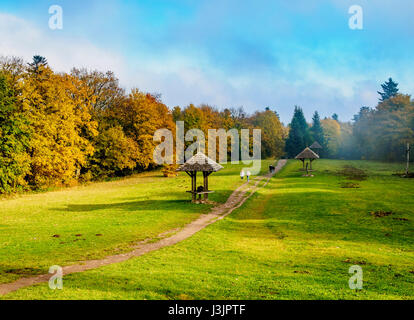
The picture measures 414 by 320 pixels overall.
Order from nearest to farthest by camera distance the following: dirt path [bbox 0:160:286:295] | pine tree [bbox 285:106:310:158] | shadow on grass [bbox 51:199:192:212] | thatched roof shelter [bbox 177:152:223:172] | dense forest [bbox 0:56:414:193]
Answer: dirt path [bbox 0:160:286:295] < shadow on grass [bbox 51:199:192:212] < thatched roof shelter [bbox 177:152:223:172] < dense forest [bbox 0:56:414:193] < pine tree [bbox 285:106:310:158]

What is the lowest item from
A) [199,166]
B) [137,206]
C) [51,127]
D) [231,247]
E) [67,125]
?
[231,247]

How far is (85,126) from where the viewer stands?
165 ft

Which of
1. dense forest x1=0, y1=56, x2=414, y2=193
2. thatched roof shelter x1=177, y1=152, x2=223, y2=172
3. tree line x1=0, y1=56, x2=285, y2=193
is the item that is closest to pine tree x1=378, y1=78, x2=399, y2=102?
dense forest x1=0, y1=56, x2=414, y2=193

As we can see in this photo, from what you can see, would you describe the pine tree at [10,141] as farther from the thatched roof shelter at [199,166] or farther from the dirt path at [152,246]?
the dirt path at [152,246]

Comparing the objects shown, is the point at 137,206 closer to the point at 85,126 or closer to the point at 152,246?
the point at 152,246

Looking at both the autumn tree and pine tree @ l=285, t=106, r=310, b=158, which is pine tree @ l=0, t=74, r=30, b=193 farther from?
pine tree @ l=285, t=106, r=310, b=158

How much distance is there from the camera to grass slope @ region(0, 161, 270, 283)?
Answer: 13.6 metres

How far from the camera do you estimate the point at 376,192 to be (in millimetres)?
31578

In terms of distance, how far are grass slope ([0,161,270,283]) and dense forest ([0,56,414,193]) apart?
679 cm

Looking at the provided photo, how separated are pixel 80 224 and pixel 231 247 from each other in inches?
427

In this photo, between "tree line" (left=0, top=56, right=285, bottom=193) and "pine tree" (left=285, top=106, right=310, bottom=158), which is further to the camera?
"pine tree" (left=285, top=106, right=310, bottom=158)

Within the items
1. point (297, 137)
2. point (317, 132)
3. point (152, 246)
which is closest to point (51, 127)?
point (152, 246)
